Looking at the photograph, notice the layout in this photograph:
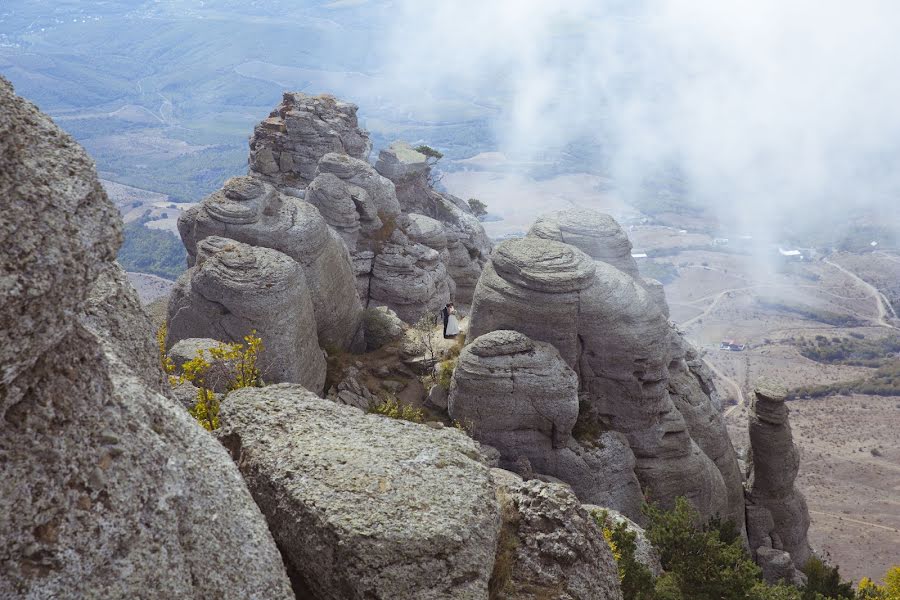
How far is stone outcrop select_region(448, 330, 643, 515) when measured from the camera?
27.8 meters

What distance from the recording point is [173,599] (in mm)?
7648

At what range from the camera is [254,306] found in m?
26.5

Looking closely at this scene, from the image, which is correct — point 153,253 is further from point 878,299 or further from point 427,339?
point 878,299

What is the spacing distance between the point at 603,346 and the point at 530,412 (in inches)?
171

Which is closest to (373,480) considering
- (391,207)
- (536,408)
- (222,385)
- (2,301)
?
(2,301)

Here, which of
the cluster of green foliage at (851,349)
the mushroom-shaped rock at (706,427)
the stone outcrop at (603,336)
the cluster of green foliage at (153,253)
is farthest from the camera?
the cluster of green foliage at (153,253)

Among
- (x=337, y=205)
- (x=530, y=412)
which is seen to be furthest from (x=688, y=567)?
(x=337, y=205)

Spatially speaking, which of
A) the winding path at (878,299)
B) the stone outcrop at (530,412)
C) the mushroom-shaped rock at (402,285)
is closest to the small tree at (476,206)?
the mushroom-shaped rock at (402,285)

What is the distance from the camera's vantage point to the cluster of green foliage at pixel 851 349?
14088cm

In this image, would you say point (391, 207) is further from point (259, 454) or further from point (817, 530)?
point (817, 530)

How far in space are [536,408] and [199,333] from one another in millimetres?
13186

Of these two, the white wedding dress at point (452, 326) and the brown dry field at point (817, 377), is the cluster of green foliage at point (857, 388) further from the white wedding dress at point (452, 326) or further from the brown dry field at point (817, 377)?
the white wedding dress at point (452, 326)

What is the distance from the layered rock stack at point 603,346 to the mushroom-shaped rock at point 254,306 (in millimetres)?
6376

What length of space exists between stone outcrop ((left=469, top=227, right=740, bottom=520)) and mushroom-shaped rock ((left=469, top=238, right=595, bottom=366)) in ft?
0.13
